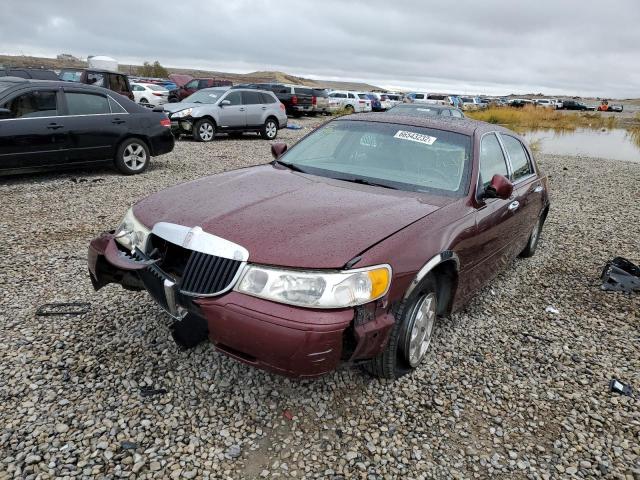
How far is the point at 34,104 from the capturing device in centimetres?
742

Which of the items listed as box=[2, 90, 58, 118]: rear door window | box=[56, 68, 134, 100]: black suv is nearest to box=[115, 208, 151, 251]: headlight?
box=[2, 90, 58, 118]: rear door window

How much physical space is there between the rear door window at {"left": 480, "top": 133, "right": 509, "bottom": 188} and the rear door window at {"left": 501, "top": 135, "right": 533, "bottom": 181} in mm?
258

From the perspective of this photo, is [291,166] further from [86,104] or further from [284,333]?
[86,104]

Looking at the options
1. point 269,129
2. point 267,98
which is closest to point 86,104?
point 269,129

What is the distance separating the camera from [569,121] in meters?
38.2

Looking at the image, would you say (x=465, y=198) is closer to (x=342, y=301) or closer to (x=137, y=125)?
(x=342, y=301)

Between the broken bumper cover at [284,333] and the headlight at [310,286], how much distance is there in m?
0.04

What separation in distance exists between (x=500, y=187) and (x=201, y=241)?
7.18 feet

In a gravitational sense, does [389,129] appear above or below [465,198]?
above

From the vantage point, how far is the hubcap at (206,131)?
1380 cm

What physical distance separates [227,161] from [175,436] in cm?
932

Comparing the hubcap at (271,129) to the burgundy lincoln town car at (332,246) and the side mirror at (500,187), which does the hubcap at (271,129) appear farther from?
the side mirror at (500,187)

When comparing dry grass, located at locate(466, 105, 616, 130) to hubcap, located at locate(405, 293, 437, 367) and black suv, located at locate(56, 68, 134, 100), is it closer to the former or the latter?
black suv, located at locate(56, 68, 134, 100)

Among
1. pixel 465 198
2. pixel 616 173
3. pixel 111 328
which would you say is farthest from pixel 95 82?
pixel 616 173
